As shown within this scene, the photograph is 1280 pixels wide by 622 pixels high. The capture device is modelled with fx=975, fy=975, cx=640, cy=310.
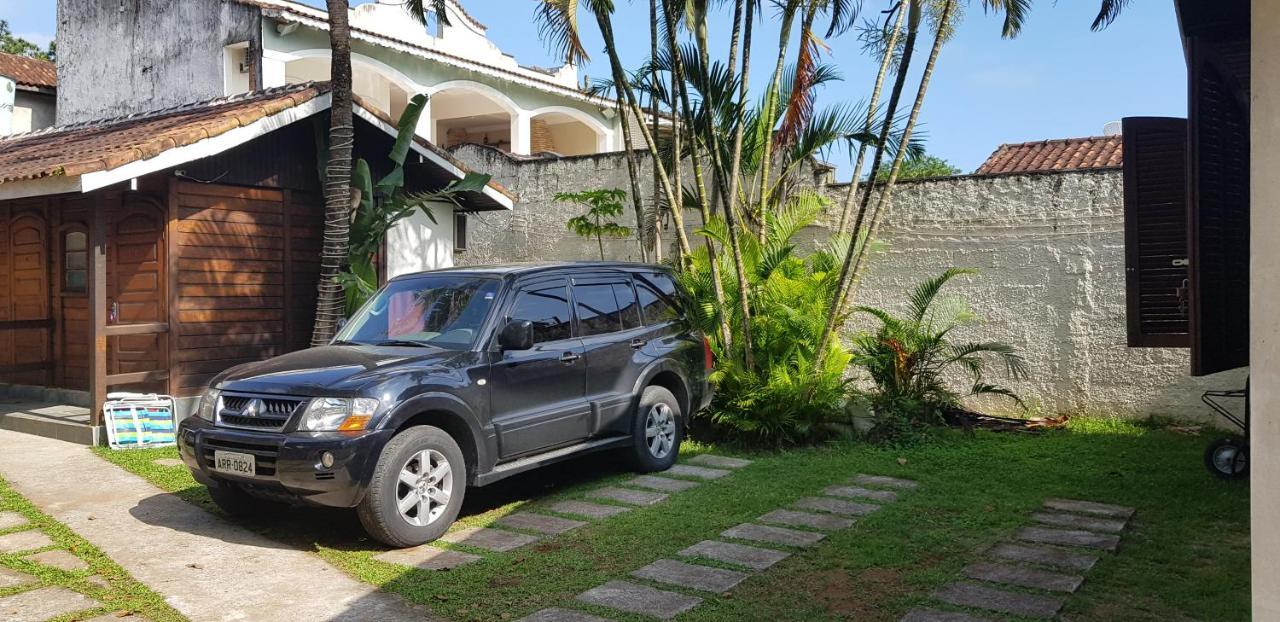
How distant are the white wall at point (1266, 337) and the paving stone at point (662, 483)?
495 cm

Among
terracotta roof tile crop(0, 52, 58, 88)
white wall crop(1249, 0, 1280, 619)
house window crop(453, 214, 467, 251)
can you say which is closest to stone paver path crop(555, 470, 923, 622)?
white wall crop(1249, 0, 1280, 619)

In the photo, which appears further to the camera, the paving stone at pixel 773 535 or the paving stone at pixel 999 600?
the paving stone at pixel 773 535

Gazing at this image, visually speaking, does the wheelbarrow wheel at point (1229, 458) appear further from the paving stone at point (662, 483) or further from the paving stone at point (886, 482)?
the paving stone at point (662, 483)

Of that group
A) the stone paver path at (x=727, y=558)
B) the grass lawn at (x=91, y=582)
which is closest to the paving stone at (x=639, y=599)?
the stone paver path at (x=727, y=558)

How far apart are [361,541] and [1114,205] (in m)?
7.98

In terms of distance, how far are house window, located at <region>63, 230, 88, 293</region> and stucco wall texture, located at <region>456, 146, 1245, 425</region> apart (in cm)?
850

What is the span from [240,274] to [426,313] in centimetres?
452

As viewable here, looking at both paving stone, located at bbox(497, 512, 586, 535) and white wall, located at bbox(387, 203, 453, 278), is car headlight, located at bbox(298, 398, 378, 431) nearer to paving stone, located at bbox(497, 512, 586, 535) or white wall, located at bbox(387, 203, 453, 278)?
paving stone, located at bbox(497, 512, 586, 535)

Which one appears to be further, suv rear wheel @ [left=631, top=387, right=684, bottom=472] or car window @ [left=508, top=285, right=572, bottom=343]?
suv rear wheel @ [left=631, top=387, right=684, bottom=472]

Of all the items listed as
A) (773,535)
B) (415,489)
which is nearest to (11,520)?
(415,489)

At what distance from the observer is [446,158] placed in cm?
1188

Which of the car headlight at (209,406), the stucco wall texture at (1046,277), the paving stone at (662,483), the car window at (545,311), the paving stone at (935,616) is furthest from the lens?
the stucco wall texture at (1046,277)

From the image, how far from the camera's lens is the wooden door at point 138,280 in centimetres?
1008

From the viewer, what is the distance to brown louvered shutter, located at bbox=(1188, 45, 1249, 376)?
17.8 feet
